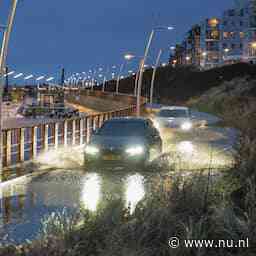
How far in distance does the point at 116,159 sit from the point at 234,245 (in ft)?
35.6

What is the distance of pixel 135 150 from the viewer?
59.8ft

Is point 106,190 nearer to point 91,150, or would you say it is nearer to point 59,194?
point 59,194

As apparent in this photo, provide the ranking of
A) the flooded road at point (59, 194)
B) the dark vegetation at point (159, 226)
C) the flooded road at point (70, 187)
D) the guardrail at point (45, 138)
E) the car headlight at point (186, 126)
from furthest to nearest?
the car headlight at point (186, 126), the guardrail at point (45, 138), the flooded road at point (70, 187), the flooded road at point (59, 194), the dark vegetation at point (159, 226)

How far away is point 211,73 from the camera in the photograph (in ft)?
387

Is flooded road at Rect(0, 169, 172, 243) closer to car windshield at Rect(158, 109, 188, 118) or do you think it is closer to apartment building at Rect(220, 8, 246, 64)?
car windshield at Rect(158, 109, 188, 118)

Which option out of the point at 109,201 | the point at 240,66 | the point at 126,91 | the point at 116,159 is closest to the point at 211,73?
the point at 240,66

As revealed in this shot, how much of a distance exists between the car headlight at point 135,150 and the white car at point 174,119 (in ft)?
53.8

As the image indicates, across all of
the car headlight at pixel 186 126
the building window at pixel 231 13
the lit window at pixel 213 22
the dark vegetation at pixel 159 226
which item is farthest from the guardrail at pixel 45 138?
the lit window at pixel 213 22

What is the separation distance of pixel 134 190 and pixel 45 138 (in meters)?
8.86

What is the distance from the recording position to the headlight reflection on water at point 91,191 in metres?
11.4

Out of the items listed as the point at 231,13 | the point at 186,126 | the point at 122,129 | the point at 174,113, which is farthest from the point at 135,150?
Result: the point at 231,13

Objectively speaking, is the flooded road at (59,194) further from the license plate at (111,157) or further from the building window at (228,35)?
Result: the building window at (228,35)

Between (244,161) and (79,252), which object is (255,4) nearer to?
(244,161)

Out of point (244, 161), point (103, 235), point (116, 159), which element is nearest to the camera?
point (103, 235)
